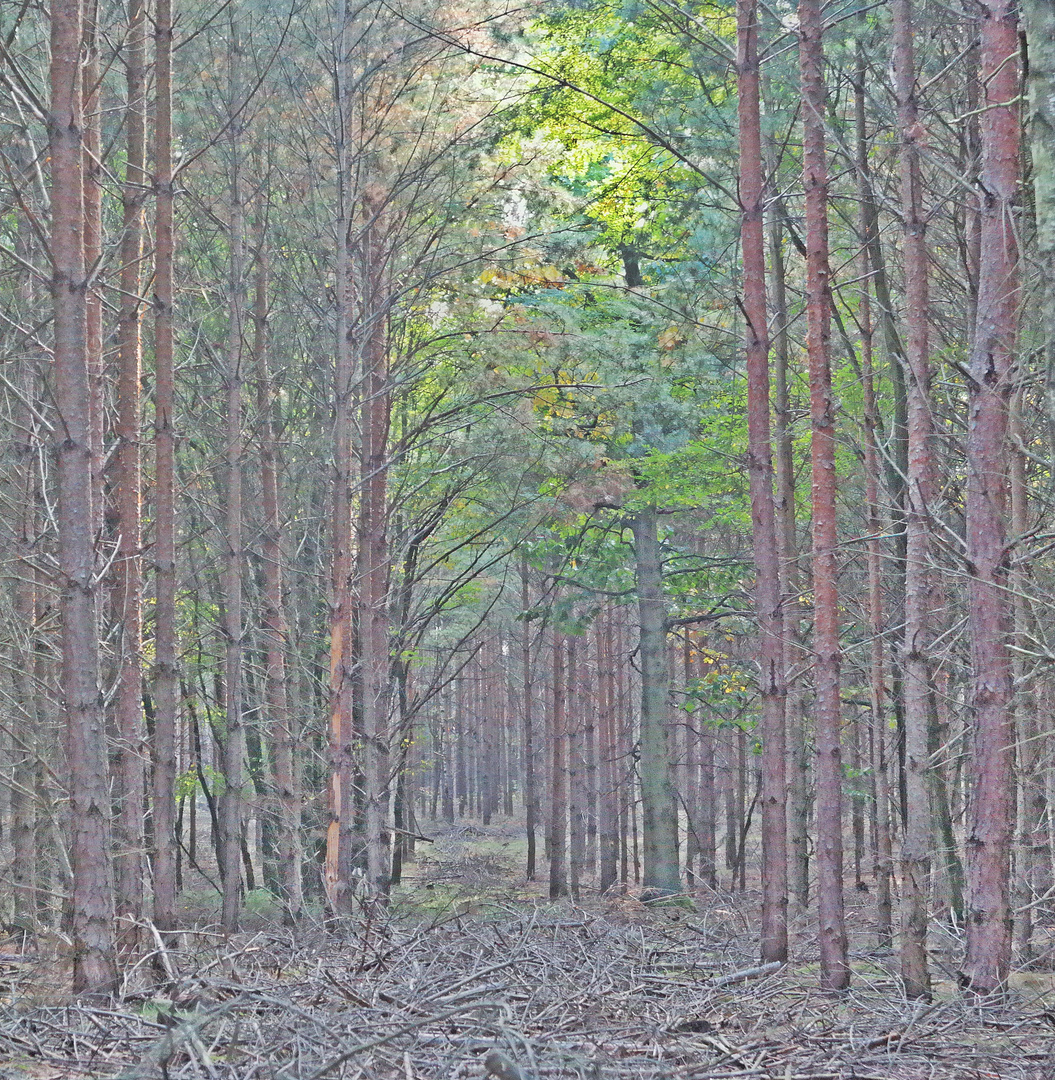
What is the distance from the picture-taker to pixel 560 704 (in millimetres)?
21062

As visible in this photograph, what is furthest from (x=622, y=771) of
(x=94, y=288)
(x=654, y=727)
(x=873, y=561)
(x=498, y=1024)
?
(x=498, y=1024)

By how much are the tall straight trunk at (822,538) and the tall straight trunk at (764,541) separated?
0.29m

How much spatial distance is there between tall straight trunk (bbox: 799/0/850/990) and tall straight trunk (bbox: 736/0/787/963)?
288 millimetres

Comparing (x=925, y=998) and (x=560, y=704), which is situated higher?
(x=560, y=704)

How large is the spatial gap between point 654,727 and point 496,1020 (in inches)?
465

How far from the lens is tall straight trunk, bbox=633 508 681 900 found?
16781 millimetres

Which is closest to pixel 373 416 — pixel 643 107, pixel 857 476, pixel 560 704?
pixel 643 107

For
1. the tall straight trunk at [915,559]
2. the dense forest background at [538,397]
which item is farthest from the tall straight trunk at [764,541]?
the tall straight trunk at [915,559]

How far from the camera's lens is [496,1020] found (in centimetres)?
519

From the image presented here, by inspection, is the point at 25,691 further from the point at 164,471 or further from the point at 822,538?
the point at 822,538

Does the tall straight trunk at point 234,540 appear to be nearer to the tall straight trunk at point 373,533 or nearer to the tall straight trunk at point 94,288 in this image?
the tall straight trunk at point 373,533

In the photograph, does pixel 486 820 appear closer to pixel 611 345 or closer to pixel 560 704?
pixel 560 704

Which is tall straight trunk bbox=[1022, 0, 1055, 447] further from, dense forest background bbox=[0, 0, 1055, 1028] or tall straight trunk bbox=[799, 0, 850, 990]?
tall straight trunk bbox=[799, 0, 850, 990]

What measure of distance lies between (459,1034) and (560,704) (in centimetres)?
1612
